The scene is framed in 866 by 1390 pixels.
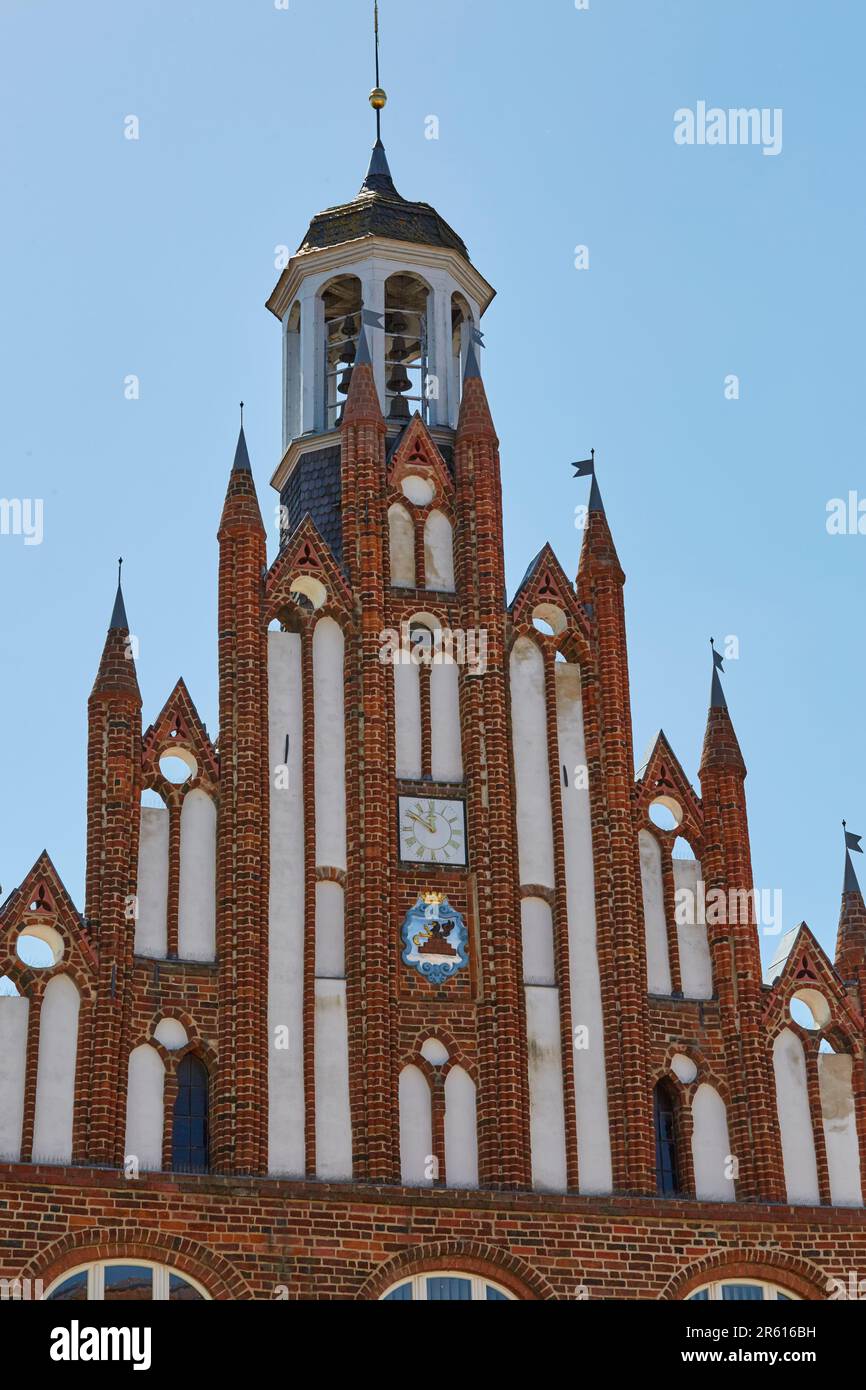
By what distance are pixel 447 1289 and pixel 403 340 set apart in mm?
12419

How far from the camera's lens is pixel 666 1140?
1009 inches

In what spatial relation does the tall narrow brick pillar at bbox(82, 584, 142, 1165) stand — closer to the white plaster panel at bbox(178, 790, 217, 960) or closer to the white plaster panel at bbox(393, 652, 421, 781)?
the white plaster panel at bbox(178, 790, 217, 960)

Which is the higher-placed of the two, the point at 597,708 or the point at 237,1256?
the point at 597,708

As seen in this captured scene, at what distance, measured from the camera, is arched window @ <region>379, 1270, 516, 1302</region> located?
23.6m

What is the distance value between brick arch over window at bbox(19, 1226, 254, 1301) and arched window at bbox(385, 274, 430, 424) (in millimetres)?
11237

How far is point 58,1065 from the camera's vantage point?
2375 cm

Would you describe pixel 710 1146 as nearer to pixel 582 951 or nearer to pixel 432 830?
pixel 582 951

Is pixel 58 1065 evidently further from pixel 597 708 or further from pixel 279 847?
pixel 597 708

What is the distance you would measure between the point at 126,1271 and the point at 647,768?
8156mm

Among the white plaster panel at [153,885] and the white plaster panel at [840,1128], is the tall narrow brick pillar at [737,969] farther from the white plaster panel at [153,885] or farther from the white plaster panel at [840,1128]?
the white plaster panel at [153,885]

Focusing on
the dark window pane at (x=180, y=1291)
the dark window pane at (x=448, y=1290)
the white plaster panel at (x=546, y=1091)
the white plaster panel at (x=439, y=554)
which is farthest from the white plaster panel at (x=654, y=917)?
the dark window pane at (x=180, y=1291)

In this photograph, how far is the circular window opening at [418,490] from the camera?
28125 mm

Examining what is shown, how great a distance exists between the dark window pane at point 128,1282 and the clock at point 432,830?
5236 mm
